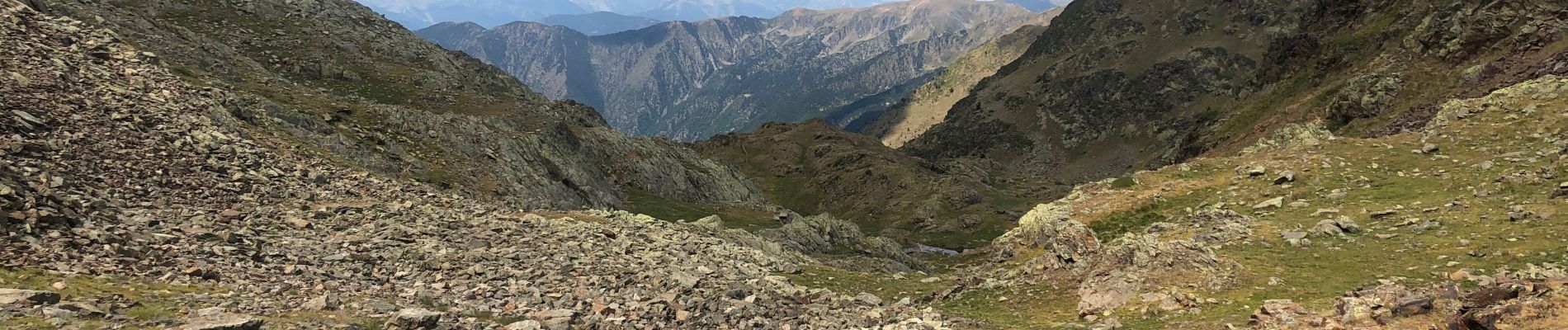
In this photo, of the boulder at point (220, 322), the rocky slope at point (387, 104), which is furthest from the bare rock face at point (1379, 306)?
the rocky slope at point (387, 104)

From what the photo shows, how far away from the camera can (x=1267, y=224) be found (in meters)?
33.0

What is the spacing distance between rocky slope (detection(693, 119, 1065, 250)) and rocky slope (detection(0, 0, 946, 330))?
96.1 meters

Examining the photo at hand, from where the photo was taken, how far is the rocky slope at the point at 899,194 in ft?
422

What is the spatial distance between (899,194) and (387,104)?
112225 millimetres

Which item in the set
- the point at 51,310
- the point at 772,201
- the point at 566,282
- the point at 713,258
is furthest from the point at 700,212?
the point at 772,201

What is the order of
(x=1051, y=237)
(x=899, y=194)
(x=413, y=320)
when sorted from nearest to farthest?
(x=413, y=320), (x=1051, y=237), (x=899, y=194)

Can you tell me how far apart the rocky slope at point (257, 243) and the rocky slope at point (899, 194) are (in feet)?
315

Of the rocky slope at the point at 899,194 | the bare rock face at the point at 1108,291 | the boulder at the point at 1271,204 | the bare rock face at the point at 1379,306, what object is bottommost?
the rocky slope at the point at 899,194

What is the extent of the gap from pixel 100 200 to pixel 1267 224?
4566 cm

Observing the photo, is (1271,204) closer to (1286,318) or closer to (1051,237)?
(1051,237)

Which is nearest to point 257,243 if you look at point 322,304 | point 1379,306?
point 322,304

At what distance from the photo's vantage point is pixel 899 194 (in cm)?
15738

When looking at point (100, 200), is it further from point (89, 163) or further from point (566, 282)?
point (566, 282)

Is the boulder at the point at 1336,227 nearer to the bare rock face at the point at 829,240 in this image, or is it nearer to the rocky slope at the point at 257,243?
the rocky slope at the point at 257,243
